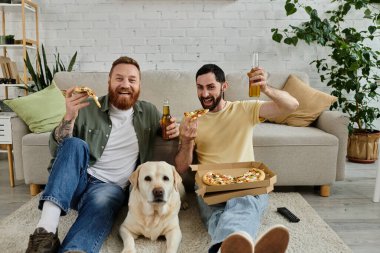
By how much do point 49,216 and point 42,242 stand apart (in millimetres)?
126

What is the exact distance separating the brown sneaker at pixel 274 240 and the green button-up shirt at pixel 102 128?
1019mm

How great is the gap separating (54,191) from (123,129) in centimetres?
61

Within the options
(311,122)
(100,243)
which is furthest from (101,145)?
(311,122)

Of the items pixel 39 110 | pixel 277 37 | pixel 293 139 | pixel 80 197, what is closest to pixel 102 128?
pixel 80 197

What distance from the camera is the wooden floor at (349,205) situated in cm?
194

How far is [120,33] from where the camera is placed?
397 centimetres

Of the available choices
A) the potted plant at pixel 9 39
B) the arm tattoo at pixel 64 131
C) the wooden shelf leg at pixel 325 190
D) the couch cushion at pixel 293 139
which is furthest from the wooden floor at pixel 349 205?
the potted plant at pixel 9 39

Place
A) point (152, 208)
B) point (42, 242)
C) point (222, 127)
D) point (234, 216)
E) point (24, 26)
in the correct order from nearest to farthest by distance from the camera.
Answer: point (42, 242) < point (234, 216) < point (152, 208) < point (222, 127) < point (24, 26)

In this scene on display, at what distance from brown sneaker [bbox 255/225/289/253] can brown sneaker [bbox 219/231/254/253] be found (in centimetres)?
7

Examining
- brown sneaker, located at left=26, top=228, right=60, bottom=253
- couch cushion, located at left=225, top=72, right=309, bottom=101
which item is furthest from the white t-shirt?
couch cushion, located at left=225, top=72, right=309, bottom=101

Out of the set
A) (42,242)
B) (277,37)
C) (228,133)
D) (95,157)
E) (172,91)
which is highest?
(277,37)

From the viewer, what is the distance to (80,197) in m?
1.91

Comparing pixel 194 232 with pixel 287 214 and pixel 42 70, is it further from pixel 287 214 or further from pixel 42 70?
pixel 42 70

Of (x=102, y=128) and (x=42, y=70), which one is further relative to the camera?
(x=42, y=70)
